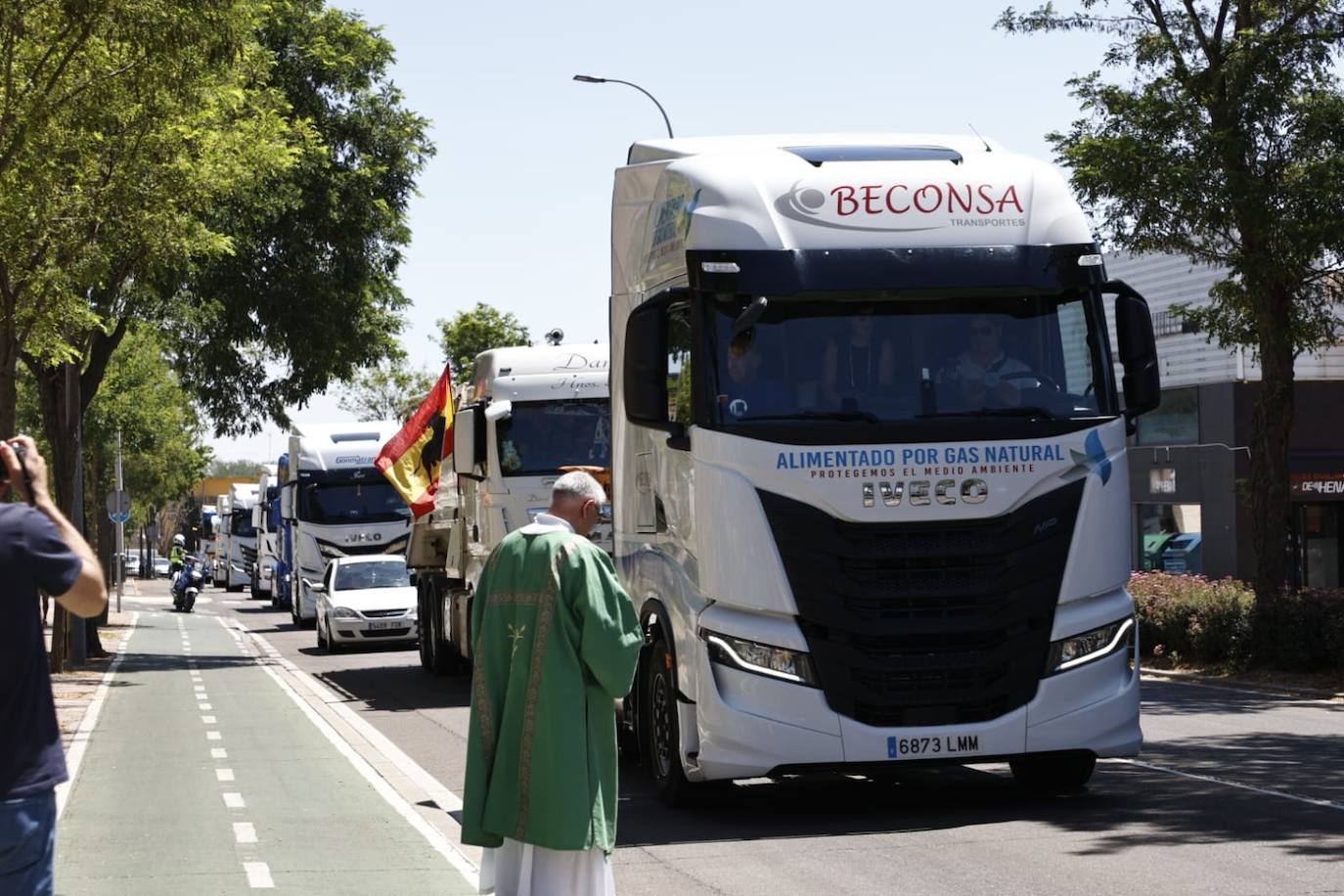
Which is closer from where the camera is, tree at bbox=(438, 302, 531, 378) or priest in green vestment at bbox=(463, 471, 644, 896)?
priest in green vestment at bbox=(463, 471, 644, 896)

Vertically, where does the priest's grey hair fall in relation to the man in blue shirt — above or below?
above

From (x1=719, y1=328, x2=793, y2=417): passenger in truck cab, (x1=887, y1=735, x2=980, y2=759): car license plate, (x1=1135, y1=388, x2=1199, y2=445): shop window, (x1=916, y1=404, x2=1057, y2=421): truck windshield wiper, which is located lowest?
(x1=887, y1=735, x2=980, y2=759): car license plate

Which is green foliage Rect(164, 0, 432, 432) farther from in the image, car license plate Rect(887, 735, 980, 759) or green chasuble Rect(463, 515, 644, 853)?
green chasuble Rect(463, 515, 644, 853)

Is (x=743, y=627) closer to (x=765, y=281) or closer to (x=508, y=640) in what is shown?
(x=765, y=281)

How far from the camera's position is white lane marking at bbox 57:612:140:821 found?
12.9 metres

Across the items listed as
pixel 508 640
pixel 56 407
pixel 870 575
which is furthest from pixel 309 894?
pixel 56 407

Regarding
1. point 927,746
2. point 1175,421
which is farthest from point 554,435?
point 1175,421

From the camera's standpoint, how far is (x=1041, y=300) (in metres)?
11.3

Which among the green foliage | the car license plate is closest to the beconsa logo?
the car license plate

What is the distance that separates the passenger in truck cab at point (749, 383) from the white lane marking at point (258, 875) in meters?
3.44

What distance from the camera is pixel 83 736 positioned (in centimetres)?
1741

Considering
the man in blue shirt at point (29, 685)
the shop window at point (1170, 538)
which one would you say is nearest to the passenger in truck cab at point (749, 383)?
the man in blue shirt at point (29, 685)

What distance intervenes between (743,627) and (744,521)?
0.58 meters

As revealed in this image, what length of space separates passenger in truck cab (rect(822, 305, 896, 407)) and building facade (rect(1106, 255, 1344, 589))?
96.5 feet
